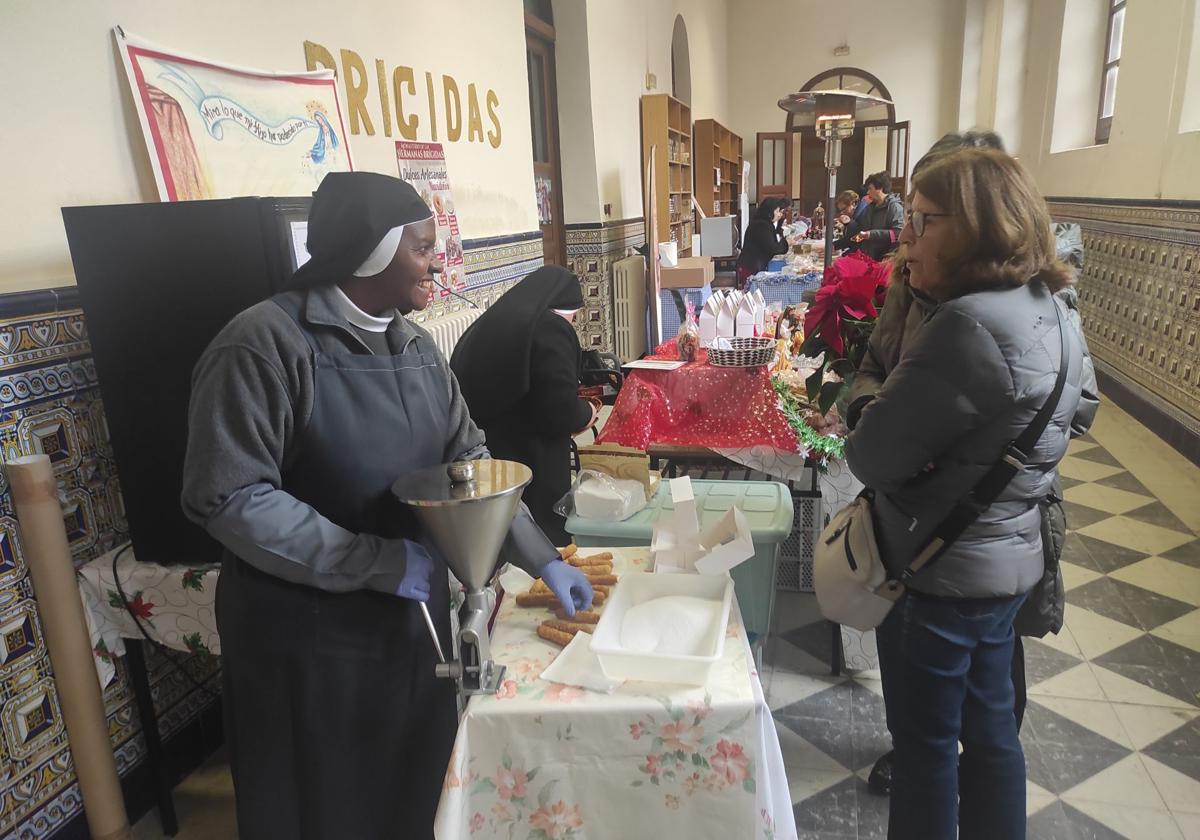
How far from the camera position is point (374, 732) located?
1420mm

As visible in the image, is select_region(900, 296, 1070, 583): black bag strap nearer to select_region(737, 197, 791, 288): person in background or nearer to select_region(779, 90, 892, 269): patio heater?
select_region(779, 90, 892, 269): patio heater

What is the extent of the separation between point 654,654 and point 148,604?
4.29ft

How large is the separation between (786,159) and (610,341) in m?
8.06

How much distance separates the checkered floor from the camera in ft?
6.57

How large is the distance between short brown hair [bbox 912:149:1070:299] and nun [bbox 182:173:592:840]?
0.90 metres

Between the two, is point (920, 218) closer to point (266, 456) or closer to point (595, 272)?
point (266, 456)

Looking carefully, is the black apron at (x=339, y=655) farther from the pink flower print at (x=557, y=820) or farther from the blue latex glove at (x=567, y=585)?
the pink flower print at (x=557, y=820)

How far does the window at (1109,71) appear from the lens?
299 inches

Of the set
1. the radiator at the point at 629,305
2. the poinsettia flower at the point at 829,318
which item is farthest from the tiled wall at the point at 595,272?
the poinsettia flower at the point at 829,318

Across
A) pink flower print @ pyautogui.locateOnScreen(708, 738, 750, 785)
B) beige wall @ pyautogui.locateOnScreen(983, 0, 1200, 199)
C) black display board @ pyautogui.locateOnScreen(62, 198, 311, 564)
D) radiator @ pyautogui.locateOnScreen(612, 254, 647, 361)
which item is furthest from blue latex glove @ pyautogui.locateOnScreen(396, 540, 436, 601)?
radiator @ pyautogui.locateOnScreen(612, 254, 647, 361)

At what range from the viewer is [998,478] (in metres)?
1.37

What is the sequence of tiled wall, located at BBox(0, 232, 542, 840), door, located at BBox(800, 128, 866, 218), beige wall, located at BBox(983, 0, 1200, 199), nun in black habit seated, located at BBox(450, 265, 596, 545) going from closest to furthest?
tiled wall, located at BBox(0, 232, 542, 840), nun in black habit seated, located at BBox(450, 265, 596, 545), beige wall, located at BBox(983, 0, 1200, 199), door, located at BBox(800, 128, 866, 218)

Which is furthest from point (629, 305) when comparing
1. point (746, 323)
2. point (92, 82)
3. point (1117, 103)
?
point (92, 82)

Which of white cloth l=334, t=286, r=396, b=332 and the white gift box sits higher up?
white cloth l=334, t=286, r=396, b=332
